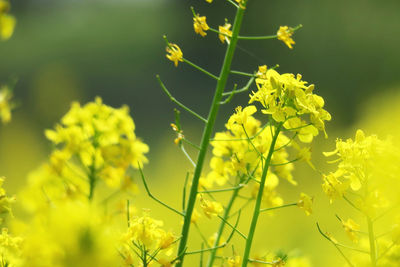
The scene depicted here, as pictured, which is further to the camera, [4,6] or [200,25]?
[200,25]

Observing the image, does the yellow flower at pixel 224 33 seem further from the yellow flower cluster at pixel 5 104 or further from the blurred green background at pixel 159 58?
the blurred green background at pixel 159 58

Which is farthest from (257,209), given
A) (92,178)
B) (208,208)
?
(92,178)

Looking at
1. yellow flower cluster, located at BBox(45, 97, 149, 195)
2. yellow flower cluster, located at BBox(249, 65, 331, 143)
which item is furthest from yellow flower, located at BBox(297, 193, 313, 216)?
yellow flower cluster, located at BBox(45, 97, 149, 195)

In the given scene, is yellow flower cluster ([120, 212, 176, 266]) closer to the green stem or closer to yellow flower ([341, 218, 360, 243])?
the green stem

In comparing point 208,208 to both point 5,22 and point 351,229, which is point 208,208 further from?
point 5,22

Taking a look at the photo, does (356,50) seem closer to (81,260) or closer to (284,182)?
(284,182)
